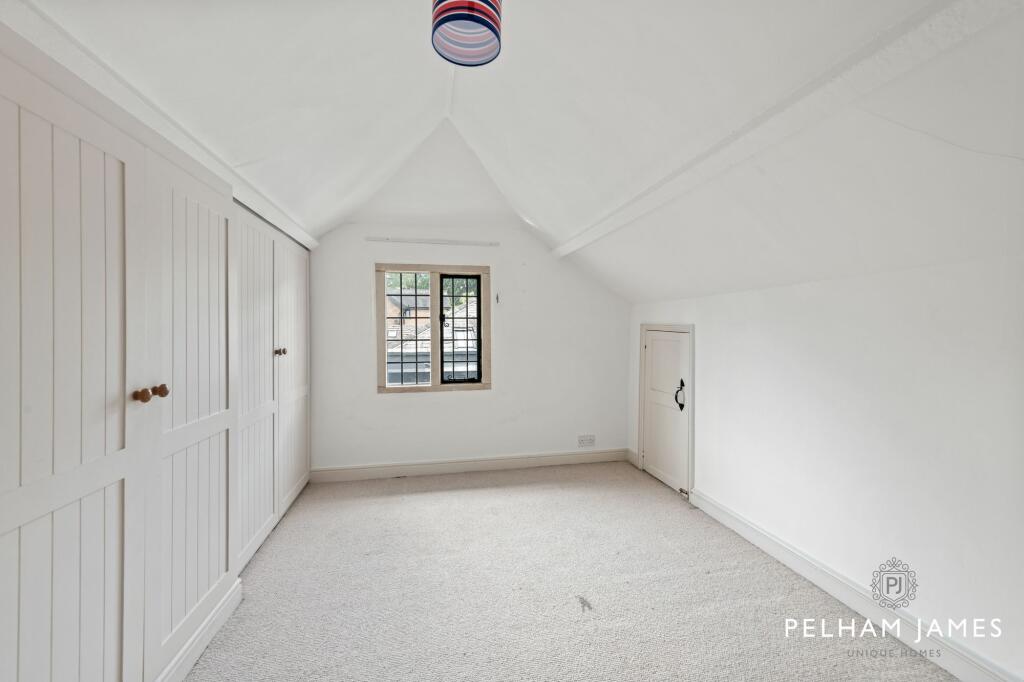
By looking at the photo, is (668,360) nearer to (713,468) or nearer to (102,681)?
(713,468)

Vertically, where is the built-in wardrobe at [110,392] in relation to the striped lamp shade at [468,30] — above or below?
below

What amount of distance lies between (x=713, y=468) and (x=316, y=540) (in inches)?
112

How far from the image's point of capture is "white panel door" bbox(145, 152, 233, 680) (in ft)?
5.26

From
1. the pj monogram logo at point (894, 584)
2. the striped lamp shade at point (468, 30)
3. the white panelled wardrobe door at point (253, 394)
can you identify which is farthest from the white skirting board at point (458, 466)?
the striped lamp shade at point (468, 30)

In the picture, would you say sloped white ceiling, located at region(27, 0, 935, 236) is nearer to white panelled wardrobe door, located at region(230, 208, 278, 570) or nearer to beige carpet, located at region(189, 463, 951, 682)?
white panelled wardrobe door, located at region(230, 208, 278, 570)

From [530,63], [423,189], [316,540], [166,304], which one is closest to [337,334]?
[423,189]

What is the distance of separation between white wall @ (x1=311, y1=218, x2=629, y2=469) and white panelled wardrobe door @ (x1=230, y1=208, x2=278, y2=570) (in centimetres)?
111

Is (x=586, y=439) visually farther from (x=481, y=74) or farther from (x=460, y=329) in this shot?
(x=481, y=74)

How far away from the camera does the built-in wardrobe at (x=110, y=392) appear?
42.8 inches

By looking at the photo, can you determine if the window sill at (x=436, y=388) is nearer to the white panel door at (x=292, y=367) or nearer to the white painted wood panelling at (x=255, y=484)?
the white panel door at (x=292, y=367)

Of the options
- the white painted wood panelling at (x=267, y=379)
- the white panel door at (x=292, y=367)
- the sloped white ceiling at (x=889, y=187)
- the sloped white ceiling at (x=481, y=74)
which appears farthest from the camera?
the white panel door at (x=292, y=367)

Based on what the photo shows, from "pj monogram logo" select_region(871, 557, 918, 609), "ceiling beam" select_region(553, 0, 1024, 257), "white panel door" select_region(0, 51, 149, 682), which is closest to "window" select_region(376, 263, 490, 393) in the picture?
"ceiling beam" select_region(553, 0, 1024, 257)

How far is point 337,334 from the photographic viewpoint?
4117 millimetres

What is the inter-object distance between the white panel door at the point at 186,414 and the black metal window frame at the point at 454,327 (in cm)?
233
